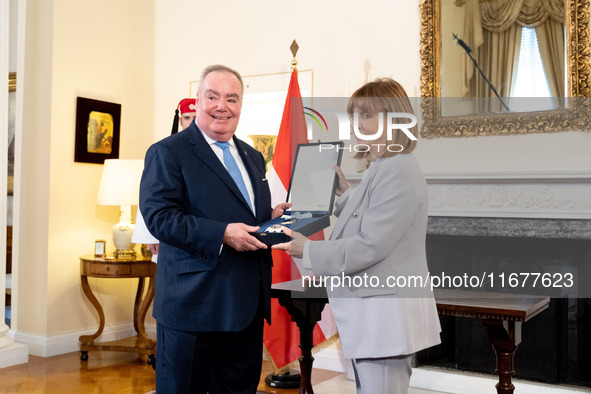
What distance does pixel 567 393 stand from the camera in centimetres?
362

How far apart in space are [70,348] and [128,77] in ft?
7.69

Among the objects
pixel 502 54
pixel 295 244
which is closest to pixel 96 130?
pixel 502 54

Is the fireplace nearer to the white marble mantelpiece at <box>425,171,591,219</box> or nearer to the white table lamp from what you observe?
the white marble mantelpiece at <box>425,171,591,219</box>

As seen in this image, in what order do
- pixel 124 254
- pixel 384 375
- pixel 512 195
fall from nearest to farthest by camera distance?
pixel 384 375 < pixel 512 195 < pixel 124 254

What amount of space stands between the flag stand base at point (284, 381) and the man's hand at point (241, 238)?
2.18 metres

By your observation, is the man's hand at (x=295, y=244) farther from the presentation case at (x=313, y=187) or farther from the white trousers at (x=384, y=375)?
the white trousers at (x=384, y=375)

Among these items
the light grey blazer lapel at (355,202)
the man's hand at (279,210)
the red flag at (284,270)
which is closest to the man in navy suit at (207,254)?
the man's hand at (279,210)

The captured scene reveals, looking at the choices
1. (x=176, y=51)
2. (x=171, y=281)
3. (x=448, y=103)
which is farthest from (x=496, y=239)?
(x=176, y=51)

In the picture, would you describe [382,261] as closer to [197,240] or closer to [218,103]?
[197,240]

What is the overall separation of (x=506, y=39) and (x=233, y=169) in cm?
252

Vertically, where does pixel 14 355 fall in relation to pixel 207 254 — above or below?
below

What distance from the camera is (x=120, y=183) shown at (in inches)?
183

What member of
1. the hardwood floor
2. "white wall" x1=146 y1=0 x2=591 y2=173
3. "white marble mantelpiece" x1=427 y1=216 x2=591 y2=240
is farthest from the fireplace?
the hardwood floor

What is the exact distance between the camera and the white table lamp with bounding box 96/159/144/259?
183 inches
